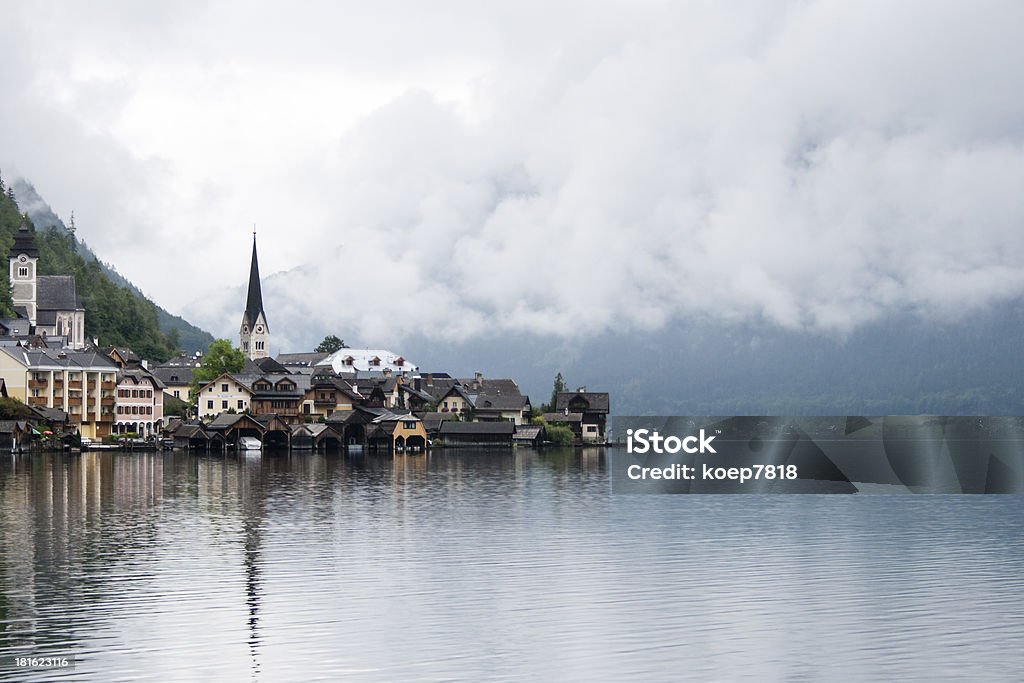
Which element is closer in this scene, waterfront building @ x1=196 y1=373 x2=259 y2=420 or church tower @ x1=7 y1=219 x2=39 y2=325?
waterfront building @ x1=196 y1=373 x2=259 y2=420

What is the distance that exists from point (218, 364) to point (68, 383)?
2826cm

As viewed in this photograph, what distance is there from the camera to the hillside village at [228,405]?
13050 cm

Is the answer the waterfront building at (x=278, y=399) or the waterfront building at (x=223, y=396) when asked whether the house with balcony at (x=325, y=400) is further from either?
the waterfront building at (x=223, y=396)

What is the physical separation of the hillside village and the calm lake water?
7165 cm

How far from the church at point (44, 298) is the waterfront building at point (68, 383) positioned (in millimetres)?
46076

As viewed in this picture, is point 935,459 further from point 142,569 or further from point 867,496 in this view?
point 142,569

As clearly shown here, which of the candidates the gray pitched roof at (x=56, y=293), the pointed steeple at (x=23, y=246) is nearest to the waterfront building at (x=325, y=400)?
the gray pitched roof at (x=56, y=293)

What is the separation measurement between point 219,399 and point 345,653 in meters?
123

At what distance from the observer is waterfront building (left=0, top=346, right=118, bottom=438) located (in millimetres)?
128625

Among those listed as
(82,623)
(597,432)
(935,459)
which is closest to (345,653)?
(82,623)

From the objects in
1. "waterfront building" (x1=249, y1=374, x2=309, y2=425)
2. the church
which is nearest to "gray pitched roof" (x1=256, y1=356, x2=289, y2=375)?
the church

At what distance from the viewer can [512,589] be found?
114ft

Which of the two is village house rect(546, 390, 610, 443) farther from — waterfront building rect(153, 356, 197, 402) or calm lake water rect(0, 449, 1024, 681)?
calm lake water rect(0, 449, 1024, 681)

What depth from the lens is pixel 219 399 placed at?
14712cm
